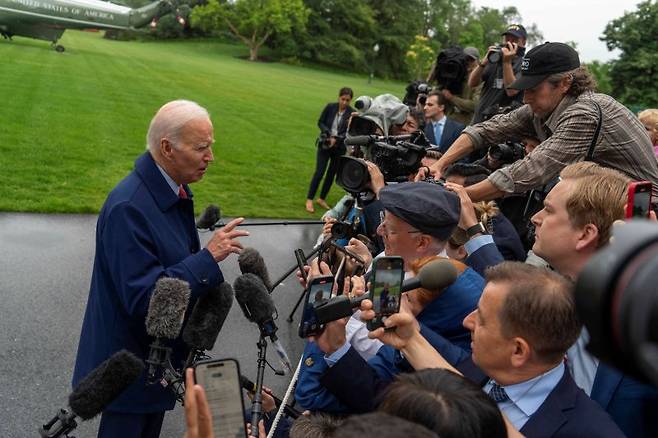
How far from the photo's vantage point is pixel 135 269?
9.12 ft

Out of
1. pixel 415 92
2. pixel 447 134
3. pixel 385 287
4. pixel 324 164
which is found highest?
pixel 415 92

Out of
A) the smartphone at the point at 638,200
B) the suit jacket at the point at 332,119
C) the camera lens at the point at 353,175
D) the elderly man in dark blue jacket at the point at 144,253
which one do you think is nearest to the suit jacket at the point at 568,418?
the smartphone at the point at 638,200

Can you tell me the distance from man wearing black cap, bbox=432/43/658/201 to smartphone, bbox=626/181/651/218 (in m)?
1.16

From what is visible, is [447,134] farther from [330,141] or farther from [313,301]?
[313,301]

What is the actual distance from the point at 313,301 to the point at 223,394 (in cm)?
47

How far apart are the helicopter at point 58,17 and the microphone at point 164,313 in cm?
3681

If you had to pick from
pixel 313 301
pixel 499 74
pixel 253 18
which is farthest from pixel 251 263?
pixel 253 18

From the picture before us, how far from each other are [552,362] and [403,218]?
1.04 m

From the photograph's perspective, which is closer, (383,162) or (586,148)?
(586,148)

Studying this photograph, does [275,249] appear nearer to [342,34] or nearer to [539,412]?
[539,412]

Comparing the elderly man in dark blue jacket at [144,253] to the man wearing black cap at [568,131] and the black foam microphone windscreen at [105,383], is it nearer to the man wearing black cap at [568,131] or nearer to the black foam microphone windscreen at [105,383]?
the black foam microphone windscreen at [105,383]

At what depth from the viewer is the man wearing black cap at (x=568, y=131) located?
350 cm

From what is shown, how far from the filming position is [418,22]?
75.4 m

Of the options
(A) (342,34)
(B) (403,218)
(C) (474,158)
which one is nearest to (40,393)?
(B) (403,218)
